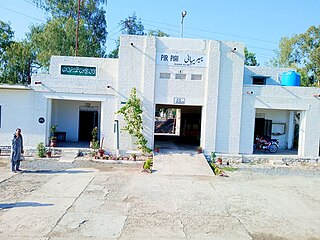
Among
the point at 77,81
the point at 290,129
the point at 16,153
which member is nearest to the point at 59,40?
the point at 77,81

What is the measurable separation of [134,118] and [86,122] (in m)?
5.72

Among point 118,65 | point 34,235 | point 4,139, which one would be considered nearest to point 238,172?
point 118,65

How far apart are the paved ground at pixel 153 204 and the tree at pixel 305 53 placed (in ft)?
78.3

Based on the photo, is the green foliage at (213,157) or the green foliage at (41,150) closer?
the green foliage at (41,150)

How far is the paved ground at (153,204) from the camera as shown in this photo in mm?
6000

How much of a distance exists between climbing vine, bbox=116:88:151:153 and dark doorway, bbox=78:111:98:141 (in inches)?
188

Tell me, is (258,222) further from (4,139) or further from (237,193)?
(4,139)

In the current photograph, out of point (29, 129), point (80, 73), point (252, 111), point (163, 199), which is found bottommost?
point (163, 199)

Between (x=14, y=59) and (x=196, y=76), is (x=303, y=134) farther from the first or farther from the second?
(x=14, y=59)

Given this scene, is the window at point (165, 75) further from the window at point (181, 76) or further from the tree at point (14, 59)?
the tree at point (14, 59)

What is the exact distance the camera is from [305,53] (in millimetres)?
32750

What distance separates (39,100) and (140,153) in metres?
5.94

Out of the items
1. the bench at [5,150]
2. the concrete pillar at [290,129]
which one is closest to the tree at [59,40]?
the bench at [5,150]

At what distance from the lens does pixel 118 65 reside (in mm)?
14828
